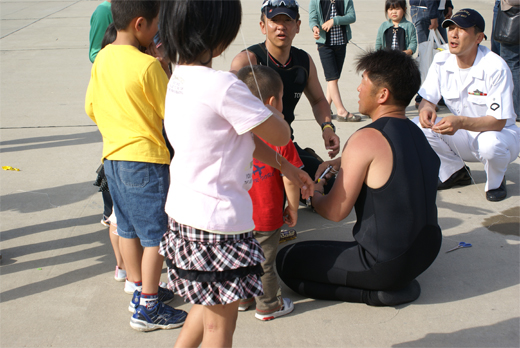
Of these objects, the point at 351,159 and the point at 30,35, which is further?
the point at 30,35

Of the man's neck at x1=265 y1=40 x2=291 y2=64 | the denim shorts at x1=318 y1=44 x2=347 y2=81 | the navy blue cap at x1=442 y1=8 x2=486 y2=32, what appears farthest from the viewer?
the denim shorts at x1=318 y1=44 x2=347 y2=81

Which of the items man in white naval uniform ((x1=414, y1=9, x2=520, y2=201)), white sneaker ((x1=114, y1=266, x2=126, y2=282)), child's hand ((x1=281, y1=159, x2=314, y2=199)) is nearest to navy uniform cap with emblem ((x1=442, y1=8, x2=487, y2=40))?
man in white naval uniform ((x1=414, y1=9, x2=520, y2=201))

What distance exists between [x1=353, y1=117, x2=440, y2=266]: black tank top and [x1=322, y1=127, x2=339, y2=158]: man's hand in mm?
610

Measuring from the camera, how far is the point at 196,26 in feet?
4.87

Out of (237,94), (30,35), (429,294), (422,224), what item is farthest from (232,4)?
(30,35)

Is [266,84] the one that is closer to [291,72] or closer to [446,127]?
[291,72]

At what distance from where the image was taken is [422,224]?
2.40 metres

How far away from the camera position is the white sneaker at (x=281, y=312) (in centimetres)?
247

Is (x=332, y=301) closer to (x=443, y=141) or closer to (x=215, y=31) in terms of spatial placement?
(x=215, y=31)

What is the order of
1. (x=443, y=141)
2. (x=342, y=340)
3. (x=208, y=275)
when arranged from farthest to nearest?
1. (x=443, y=141)
2. (x=342, y=340)
3. (x=208, y=275)

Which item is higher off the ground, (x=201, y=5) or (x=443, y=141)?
(x=201, y=5)

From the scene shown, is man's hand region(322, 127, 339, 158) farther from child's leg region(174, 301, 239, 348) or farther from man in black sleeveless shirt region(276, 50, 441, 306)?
child's leg region(174, 301, 239, 348)

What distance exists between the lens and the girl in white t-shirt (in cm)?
149

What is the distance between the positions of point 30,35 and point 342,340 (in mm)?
10821
